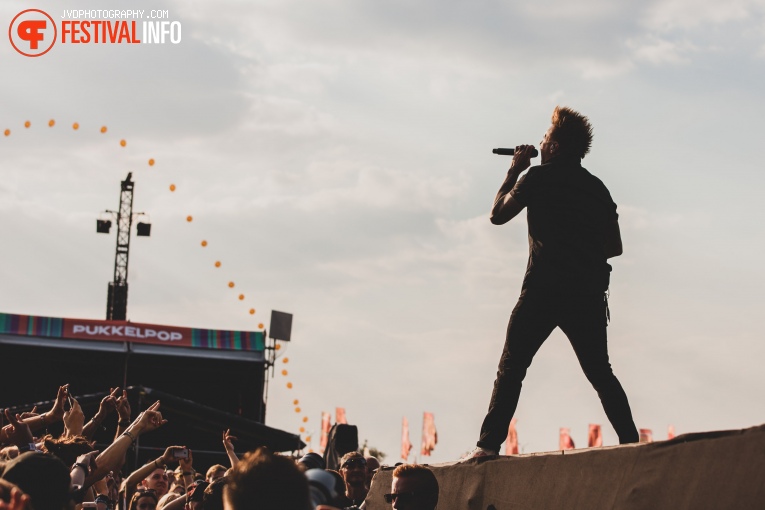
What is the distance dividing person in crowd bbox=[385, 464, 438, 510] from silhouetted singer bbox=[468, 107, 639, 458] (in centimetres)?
74

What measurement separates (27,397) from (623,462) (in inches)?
1591

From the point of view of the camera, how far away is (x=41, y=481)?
374 cm

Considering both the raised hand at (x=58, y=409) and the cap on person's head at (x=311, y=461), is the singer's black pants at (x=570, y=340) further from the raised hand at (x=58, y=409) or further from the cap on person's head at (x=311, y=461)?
the raised hand at (x=58, y=409)

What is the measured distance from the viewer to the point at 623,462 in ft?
16.2

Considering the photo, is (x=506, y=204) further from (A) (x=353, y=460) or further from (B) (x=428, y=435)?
(B) (x=428, y=435)

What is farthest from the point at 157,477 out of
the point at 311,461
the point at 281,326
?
the point at 281,326

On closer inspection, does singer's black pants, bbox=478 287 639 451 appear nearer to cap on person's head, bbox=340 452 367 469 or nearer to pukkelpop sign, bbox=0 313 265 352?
cap on person's head, bbox=340 452 367 469

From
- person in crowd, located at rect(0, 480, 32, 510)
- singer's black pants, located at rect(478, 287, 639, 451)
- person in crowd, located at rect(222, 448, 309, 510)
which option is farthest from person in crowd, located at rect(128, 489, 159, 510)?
person in crowd, located at rect(222, 448, 309, 510)

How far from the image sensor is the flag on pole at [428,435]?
7156 cm

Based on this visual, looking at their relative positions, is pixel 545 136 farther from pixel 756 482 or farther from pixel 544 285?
pixel 756 482

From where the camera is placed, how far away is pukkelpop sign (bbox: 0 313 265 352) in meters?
41.0

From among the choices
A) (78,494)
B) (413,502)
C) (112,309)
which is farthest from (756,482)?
(112,309)

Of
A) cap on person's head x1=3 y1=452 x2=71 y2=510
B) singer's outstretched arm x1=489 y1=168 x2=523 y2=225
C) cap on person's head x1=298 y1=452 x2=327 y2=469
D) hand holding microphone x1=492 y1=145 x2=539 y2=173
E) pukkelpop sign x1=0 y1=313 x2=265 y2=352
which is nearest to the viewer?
cap on person's head x1=3 y1=452 x2=71 y2=510

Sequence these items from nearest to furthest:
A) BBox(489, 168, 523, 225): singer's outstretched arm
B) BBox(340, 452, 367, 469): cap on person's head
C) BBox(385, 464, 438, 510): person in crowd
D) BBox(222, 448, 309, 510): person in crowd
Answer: BBox(222, 448, 309, 510): person in crowd
BBox(385, 464, 438, 510): person in crowd
BBox(489, 168, 523, 225): singer's outstretched arm
BBox(340, 452, 367, 469): cap on person's head
